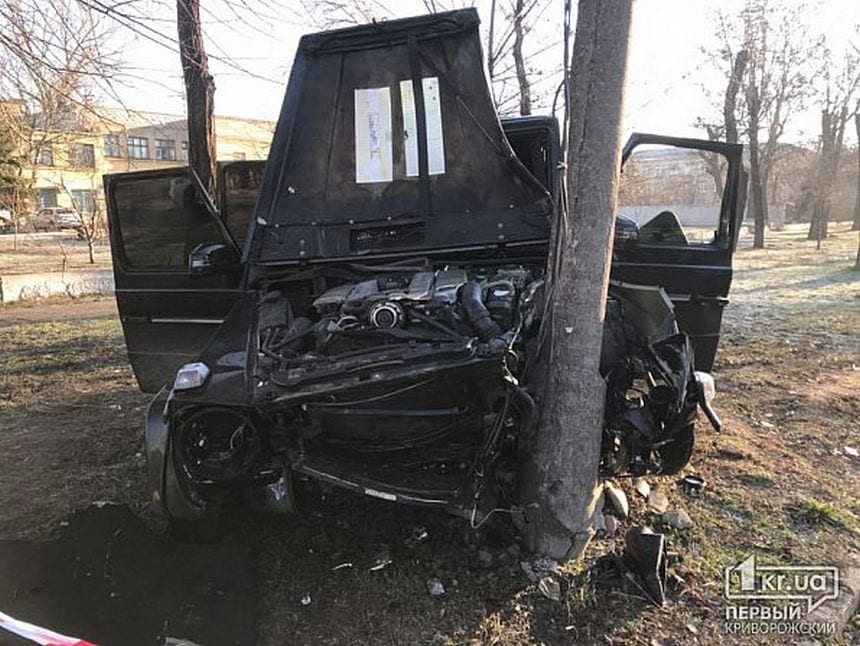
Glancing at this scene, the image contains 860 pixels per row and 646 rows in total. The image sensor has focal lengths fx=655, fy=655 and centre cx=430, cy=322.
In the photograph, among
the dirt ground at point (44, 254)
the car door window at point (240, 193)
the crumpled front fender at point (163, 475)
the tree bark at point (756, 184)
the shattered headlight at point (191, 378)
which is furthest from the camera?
the tree bark at point (756, 184)

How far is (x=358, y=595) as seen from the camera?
9.77 feet

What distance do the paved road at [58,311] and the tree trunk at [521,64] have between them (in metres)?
8.37

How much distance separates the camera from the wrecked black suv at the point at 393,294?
296 cm

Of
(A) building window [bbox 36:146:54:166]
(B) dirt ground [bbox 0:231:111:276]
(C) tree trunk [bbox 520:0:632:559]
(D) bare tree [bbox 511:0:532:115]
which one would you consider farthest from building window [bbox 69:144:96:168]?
(C) tree trunk [bbox 520:0:632:559]

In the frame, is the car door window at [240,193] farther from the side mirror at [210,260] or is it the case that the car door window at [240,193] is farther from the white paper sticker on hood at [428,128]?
the white paper sticker on hood at [428,128]

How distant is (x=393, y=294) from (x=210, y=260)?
1.50 metres

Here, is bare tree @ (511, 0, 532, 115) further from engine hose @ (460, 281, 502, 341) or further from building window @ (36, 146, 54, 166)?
building window @ (36, 146, 54, 166)

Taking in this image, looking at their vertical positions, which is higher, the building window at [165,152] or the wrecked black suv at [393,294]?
the building window at [165,152]

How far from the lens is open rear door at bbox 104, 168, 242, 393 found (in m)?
4.58

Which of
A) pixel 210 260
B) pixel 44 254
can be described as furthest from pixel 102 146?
pixel 210 260

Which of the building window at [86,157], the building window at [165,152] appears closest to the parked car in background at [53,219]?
the building window at [86,157]

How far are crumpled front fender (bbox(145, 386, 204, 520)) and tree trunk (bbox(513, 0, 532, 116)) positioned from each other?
10.4 m

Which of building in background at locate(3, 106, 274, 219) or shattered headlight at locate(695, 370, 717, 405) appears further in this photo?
building in background at locate(3, 106, 274, 219)

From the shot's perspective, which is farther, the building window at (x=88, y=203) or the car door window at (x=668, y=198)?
the building window at (x=88, y=203)
